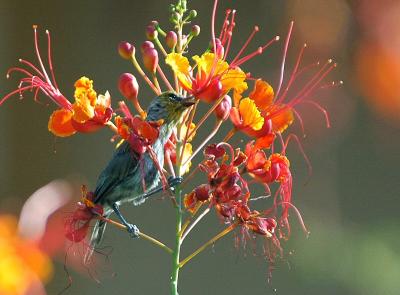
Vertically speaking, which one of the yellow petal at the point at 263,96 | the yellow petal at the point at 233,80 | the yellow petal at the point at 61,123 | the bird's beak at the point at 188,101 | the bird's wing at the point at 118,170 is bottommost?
the bird's wing at the point at 118,170

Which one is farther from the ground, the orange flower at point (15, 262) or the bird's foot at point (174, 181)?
the bird's foot at point (174, 181)

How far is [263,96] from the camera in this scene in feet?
4.35

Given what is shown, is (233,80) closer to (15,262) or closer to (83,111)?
(83,111)

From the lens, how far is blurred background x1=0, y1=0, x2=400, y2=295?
3.04 m

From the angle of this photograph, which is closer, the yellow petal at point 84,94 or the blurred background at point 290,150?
the yellow petal at point 84,94

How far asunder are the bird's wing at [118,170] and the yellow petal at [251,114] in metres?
0.16

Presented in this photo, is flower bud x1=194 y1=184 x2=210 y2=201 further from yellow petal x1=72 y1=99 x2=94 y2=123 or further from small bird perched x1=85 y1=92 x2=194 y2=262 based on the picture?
yellow petal x1=72 y1=99 x2=94 y2=123

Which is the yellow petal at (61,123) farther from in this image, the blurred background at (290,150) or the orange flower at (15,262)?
the blurred background at (290,150)

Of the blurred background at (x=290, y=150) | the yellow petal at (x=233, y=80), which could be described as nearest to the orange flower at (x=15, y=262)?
the blurred background at (x=290, y=150)

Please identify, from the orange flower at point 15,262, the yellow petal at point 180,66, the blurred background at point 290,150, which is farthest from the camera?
the blurred background at point 290,150

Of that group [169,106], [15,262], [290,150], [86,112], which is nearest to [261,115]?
[169,106]

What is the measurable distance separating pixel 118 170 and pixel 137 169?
0.03 meters

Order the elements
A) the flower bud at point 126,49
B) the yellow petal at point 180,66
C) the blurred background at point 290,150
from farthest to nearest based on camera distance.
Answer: the blurred background at point 290,150, the flower bud at point 126,49, the yellow petal at point 180,66

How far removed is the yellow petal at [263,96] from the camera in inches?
52.1
